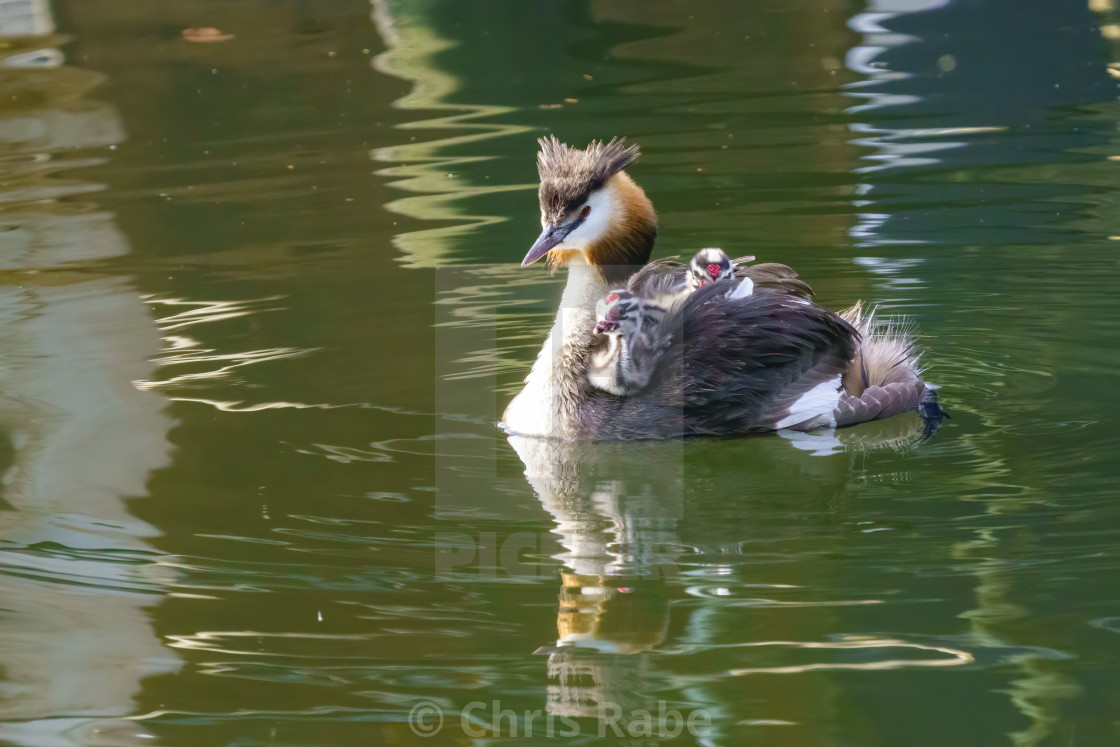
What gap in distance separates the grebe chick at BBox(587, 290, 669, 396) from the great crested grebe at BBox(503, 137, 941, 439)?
39 millimetres

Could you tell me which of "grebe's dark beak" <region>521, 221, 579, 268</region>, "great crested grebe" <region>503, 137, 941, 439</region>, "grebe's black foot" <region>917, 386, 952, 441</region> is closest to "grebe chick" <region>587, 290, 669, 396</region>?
"great crested grebe" <region>503, 137, 941, 439</region>

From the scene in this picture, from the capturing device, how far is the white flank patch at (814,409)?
5723 mm

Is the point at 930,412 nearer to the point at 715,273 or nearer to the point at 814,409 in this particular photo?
the point at 814,409

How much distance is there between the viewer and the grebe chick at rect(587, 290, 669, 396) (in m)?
5.61

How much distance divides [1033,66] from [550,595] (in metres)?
9.26

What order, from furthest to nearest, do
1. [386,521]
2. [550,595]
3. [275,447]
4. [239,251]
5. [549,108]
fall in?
[549,108], [239,251], [275,447], [386,521], [550,595]

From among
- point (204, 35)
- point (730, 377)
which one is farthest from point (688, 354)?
point (204, 35)

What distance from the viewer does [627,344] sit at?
18.6 feet

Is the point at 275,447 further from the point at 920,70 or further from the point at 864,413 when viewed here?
the point at 920,70

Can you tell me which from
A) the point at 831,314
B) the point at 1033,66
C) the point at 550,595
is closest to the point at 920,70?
the point at 1033,66

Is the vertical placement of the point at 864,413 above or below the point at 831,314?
below

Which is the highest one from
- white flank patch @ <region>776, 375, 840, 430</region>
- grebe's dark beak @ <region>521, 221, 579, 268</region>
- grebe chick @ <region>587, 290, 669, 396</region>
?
grebe's dark beak @ <region>521, 221, 579, 268</region>

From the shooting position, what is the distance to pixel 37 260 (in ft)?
29.8

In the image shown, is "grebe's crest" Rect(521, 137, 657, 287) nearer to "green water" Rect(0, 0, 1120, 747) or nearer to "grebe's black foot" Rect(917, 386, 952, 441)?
"green water" Rect(0, 0, 1120, 747)
